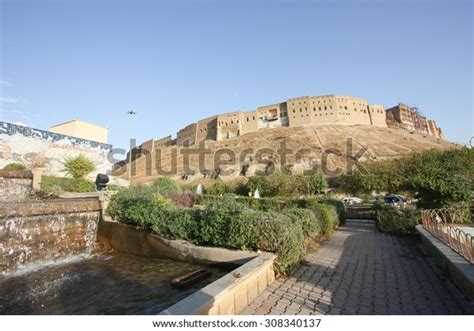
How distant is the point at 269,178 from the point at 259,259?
33.4 meters

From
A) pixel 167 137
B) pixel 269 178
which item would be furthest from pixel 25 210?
pixel 167 137

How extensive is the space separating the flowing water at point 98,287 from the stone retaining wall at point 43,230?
2.59 ft

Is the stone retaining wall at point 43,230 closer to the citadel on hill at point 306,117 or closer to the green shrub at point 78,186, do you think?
the green shrub at point 78,186

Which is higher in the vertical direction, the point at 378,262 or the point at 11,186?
the point at 11,186

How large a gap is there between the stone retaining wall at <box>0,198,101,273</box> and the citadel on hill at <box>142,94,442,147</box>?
234 ft

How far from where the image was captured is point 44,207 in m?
8.16

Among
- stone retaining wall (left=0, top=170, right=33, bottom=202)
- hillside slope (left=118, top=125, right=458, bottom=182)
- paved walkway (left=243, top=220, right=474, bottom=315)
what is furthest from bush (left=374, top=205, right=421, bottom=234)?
hillside slope (left=118, top=125, right=458, bottom=182)

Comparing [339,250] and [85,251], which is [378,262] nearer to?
[339,250]

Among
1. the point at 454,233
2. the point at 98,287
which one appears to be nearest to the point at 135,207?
the point at 98,287

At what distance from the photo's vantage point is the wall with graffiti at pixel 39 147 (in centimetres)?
2216

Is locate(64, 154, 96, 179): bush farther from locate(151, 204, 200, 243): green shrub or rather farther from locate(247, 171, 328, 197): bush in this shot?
locate(247, 171, 328, 197): bush

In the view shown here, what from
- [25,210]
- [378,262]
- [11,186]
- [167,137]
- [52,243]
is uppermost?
[167,137]

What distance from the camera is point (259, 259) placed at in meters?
4.95

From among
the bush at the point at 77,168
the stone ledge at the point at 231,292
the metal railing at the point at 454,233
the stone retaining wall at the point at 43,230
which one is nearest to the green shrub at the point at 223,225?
the stone ledge at the point at 231,292
